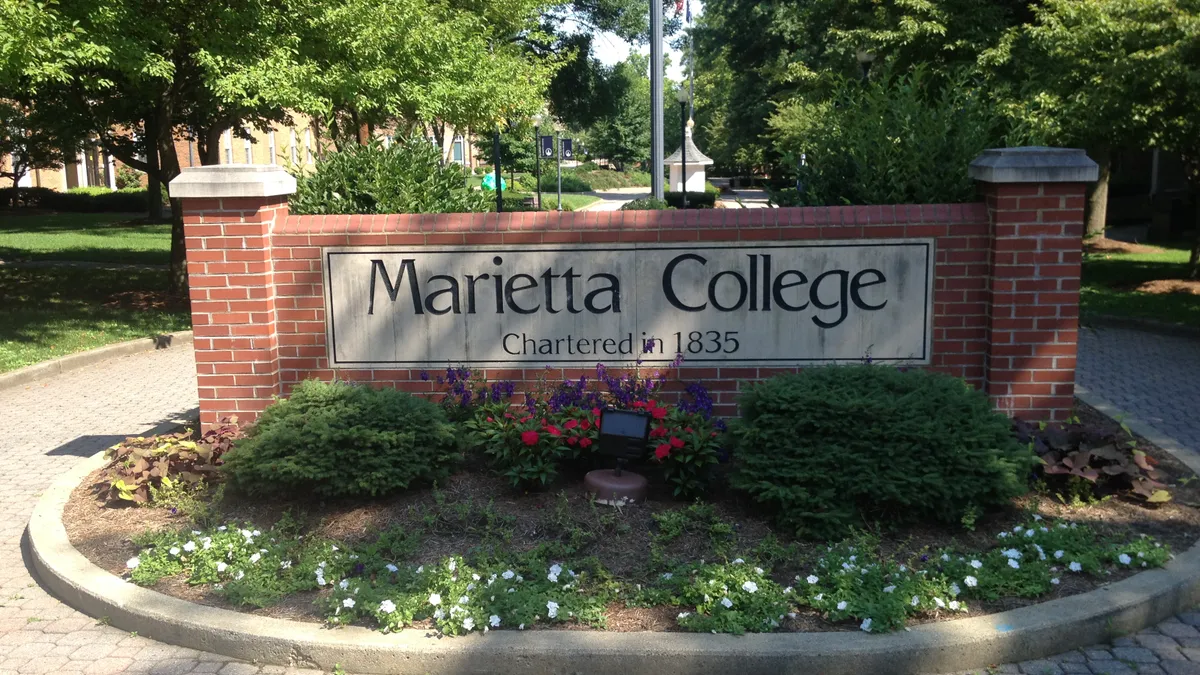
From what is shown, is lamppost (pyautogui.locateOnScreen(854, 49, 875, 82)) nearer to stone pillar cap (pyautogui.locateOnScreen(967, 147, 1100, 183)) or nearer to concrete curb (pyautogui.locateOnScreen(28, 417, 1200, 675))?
stone pillar cap (pyautogui.locateOnScreen(967, 147, 1100, 183))

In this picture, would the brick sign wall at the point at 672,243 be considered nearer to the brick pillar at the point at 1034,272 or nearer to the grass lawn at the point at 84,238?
the brick pillar at the point at 1034,272

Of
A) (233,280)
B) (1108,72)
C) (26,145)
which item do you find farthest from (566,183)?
(233,280)

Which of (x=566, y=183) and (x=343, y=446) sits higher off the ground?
(x=566, y=183)

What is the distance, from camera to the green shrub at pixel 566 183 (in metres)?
56.8

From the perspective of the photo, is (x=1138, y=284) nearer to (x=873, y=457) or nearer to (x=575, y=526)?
(x=873, y=457)

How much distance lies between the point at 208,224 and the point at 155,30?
6266 mm

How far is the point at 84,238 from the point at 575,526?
23127mm

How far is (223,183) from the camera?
5793 millimetres

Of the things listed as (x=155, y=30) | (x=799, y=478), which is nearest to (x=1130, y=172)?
(x=155, y=30)

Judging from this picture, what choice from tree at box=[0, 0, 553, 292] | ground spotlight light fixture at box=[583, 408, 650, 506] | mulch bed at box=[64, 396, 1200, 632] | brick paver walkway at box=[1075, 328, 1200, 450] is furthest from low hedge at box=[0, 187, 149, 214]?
ground spotlight light fixture at box=[583, 408, 650, 506]

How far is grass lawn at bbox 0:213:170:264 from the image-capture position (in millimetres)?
20031

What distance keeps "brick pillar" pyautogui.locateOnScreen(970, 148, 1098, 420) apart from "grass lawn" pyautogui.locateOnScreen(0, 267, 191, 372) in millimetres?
9138

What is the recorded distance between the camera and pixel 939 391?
497 centimetres

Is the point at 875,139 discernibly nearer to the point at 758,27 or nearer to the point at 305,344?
the point at 305,344
